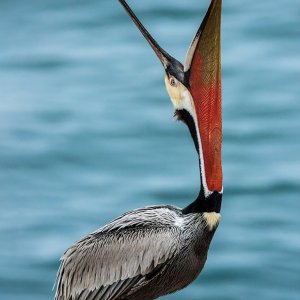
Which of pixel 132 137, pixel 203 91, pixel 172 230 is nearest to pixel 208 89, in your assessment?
pixel 203 91

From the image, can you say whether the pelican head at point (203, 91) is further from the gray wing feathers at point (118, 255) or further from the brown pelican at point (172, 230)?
the gray wing feathers at point (118, 255)

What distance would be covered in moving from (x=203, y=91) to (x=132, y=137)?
18.4 feet

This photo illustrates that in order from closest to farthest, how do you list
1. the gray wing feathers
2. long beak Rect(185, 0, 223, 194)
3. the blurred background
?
long beak Rect(185, 0, 223, 194) < the gray wing feathers < the blurred background

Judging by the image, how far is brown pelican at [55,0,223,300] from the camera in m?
6.13

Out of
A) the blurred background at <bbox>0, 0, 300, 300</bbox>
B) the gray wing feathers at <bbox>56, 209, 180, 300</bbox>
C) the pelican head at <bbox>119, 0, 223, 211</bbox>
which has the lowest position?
the gray wing feathers at <bbox>56, 209, 180, 300</bbox>

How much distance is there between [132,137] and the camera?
1176 centimetres

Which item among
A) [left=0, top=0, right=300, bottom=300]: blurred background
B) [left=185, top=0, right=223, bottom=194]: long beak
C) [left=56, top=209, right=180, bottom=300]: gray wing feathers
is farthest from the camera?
[left=0, top=0, right=300, bottom=300]: blurred background

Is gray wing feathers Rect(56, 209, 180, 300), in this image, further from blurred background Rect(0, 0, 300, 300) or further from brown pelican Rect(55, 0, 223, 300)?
blurred background Rect(0, 0, 300, 300)

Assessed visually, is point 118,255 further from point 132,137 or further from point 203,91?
point 132,137

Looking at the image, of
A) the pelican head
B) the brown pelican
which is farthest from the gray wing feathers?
the pelican head

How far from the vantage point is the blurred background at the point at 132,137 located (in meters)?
10.2

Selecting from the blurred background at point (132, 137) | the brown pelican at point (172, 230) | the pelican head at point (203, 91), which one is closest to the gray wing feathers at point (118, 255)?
the brown pelican at point (172, 230)

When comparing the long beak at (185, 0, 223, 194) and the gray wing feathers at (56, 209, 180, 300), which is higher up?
the long beak at (185, 0, 223, 194)

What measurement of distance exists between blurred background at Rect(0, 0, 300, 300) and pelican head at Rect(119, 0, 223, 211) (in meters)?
3.78
